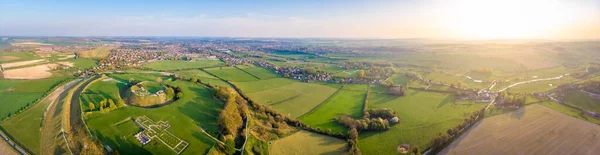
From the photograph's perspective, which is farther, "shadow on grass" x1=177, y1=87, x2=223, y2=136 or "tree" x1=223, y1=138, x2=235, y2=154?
"shadow on grass" x1=177, y1=87, x2=223, y2=136

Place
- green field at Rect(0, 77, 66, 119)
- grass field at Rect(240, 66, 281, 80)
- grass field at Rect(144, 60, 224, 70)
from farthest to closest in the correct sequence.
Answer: grass field at Rect(144, 60, 224, 70) → grass field at Rect(240, 66, 281, 80) → green field at Rect(0, 77, 66, 119)

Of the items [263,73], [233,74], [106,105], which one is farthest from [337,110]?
[233,74]

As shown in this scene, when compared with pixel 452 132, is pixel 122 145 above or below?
above

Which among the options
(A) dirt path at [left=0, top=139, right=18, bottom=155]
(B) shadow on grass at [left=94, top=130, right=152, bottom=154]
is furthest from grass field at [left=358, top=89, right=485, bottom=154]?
(A) dirt path at [left=0, top=139, right=18, bottom=155]

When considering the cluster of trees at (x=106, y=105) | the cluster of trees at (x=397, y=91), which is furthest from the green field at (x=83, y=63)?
the cluster of trees at (x=397, y=91)

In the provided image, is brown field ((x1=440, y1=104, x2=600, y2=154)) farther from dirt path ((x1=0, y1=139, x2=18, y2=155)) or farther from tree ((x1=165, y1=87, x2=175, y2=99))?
dirt path ((x1=0, y1=139, x2=18, y2=155))

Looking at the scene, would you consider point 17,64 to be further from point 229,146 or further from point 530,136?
point 530,136

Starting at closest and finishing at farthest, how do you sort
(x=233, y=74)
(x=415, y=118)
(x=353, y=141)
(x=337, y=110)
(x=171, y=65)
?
(x=353, y=141), (x=415, y=118), (x=337, y=110), (x=233, y=74), (x=171, y=65)

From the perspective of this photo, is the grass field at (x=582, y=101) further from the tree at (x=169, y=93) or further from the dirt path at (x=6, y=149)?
the dirt path at (x=6, y=149)
